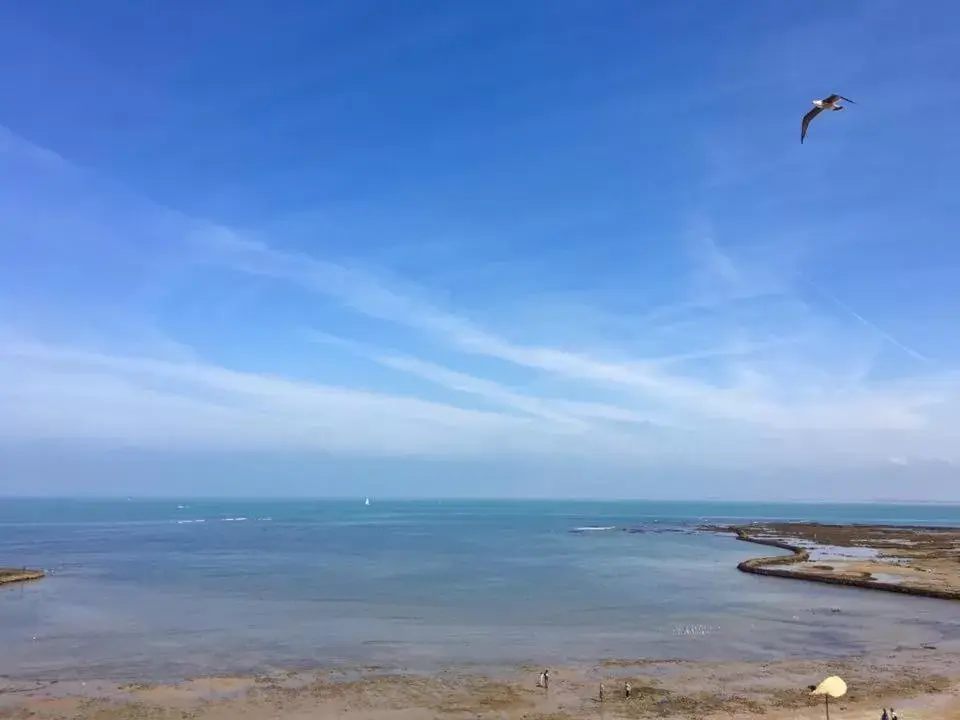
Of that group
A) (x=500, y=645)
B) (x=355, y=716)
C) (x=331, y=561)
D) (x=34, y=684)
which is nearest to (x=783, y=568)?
(x=500, y=645)

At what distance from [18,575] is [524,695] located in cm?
5447

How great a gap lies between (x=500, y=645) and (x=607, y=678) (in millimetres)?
7952

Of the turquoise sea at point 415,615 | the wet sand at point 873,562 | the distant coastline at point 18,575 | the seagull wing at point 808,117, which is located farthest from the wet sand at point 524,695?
the distant coastline at point 18,575

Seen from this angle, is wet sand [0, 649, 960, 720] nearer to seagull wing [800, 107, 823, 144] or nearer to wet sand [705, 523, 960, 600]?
seagull wing [800, 107, 823, 144]

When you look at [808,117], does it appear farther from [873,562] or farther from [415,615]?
[873,562]

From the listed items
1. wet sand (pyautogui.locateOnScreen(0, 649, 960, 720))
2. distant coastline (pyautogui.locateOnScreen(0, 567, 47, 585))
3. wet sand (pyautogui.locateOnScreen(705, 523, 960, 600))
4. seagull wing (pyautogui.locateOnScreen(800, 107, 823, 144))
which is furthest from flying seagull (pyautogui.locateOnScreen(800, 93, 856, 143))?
distant coastline (pyautogui.locateOnScreen(0, 567, 47, 585))

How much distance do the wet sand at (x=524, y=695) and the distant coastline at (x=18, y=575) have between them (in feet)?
122

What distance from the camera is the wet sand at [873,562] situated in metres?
56.6

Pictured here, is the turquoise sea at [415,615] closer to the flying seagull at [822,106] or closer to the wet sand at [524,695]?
the wet sand at [524,695]

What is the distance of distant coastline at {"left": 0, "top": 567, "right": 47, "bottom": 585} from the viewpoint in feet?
196

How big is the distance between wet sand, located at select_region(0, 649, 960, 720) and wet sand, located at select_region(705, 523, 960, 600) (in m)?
27.2

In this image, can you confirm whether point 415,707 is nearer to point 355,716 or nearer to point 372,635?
point 355,716

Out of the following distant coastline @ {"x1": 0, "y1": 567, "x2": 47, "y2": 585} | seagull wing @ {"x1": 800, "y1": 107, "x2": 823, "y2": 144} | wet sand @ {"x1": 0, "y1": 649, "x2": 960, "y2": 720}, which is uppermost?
seagull wing @ {"x1": 800, "y1": 107, "x2": 823, "y2": 144}

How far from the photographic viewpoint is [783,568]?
224 ft
